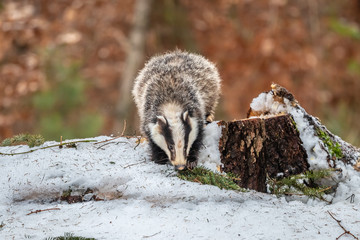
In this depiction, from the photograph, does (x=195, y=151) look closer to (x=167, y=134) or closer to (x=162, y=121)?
(x=167, y=134)

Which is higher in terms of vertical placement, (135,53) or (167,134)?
(135,53)

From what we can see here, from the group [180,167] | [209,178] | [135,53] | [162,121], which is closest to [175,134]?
[162,121]

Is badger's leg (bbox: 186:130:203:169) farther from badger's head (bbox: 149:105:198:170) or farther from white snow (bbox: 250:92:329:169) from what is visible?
white snow (bbox: 250:92:329:169)

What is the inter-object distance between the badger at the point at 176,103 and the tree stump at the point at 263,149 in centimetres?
32

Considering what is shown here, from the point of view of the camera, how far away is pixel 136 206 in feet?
11.3

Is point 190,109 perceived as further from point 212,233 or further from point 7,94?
point 7,94

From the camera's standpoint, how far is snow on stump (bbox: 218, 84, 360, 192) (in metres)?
4.19

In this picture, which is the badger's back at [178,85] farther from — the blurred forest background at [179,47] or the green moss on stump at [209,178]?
the blurred forest background at [179,47]

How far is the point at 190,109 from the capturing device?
4598 mm

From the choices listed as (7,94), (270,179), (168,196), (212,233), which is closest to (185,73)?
(270,179)

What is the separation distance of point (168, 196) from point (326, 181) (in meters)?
1.49

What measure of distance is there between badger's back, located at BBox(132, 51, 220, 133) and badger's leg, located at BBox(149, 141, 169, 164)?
12.5 inches

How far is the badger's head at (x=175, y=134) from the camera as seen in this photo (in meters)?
4.14

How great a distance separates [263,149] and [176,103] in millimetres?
950
